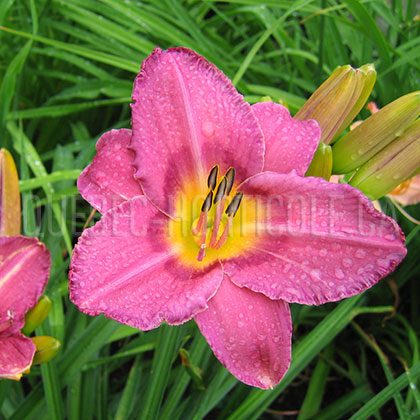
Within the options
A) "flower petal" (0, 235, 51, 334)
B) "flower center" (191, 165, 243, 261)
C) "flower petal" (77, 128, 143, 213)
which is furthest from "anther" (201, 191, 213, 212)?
"flower petal" (0, 235, 51, 334)

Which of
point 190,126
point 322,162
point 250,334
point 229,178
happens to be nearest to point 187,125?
point 190,126

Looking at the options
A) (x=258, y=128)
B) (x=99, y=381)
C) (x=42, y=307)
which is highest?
(x=258, y=128)

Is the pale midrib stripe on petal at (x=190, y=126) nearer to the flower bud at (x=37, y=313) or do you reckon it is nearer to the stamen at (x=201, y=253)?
the stamen at (x=201, y=253)

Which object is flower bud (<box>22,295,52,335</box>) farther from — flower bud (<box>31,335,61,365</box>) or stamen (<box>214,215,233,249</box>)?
stamen (<box>214,215,233,249</box>)

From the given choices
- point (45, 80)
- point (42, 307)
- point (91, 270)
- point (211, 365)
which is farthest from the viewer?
point (45, 80)

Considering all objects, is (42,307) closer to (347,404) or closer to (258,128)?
(258,128)

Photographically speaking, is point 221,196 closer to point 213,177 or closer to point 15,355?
point 213,177

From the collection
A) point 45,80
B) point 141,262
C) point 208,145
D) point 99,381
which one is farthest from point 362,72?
point 45,80
